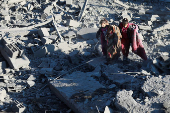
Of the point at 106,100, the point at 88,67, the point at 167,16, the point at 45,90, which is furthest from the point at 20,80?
the point at 167,16

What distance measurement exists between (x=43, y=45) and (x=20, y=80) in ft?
6.25

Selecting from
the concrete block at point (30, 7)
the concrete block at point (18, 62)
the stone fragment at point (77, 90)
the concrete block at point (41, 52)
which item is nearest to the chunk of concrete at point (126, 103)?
the stone fragment at point (77, 90)

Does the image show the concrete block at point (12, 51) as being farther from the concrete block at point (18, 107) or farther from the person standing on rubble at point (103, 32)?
the person standing on rubble at point (103, 32)

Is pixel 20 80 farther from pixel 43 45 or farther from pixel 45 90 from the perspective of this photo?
pixel 43 45

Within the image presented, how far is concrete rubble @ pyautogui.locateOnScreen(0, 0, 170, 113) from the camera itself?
16.7 feet

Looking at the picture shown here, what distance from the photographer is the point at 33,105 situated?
5.65m

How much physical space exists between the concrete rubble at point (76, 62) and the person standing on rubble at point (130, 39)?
0.27 metres

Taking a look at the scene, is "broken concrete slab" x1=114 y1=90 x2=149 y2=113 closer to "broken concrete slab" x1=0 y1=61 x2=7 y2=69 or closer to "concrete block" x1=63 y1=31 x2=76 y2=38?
"broken concrete slab" x1=0 y1=61 x2=7 y2=69

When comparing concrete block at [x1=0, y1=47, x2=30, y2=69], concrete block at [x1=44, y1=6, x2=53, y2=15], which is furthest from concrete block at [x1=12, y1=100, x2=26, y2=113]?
concrete block at [x1=44, y1=6, x2=53, y2=15]

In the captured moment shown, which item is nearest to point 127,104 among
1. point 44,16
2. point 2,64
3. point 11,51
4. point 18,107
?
point 18,107

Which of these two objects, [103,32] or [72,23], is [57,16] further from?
[103,32]

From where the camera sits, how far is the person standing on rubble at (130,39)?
629 cm

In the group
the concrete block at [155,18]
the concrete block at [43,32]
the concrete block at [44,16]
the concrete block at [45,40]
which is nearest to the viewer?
the concrete block at [45,40]

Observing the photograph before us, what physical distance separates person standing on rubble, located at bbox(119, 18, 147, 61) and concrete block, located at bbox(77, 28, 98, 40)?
2.00m
